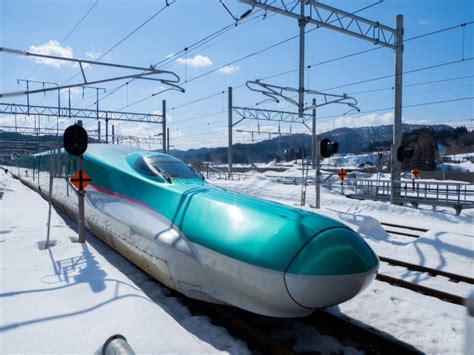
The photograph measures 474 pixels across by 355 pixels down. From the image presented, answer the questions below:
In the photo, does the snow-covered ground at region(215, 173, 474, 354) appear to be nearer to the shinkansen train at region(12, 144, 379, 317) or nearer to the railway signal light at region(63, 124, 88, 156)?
the shinkansen train at region(12, 144, 379, 317)

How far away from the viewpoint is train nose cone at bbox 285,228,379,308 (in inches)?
136

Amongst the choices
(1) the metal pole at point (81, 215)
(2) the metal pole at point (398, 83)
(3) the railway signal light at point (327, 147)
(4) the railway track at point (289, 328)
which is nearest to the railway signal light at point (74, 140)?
(1) the metal pole at point (81, 215)

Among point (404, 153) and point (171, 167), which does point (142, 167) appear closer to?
point (171, 167)

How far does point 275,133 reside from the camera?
38625mm

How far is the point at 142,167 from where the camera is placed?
239 inches

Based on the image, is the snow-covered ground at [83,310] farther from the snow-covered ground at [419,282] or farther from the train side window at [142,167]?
the snow-covered ground at [419,282]

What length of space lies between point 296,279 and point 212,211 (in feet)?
4.49

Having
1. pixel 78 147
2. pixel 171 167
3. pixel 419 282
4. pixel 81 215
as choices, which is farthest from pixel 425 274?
pixel 78 147

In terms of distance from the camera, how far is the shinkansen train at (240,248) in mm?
3506

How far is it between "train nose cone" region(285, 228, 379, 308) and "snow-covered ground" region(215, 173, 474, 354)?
3.08 feet

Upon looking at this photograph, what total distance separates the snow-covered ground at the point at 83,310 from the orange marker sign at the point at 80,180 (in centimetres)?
121

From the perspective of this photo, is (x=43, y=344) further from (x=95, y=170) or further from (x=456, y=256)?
(x=456, y=256)

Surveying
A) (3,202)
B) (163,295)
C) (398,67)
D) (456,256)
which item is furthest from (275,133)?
(163,295)

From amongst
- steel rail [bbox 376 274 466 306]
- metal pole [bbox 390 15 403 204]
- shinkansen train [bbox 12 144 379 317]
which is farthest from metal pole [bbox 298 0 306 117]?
steel rail [bbox 376 274 466 306]
